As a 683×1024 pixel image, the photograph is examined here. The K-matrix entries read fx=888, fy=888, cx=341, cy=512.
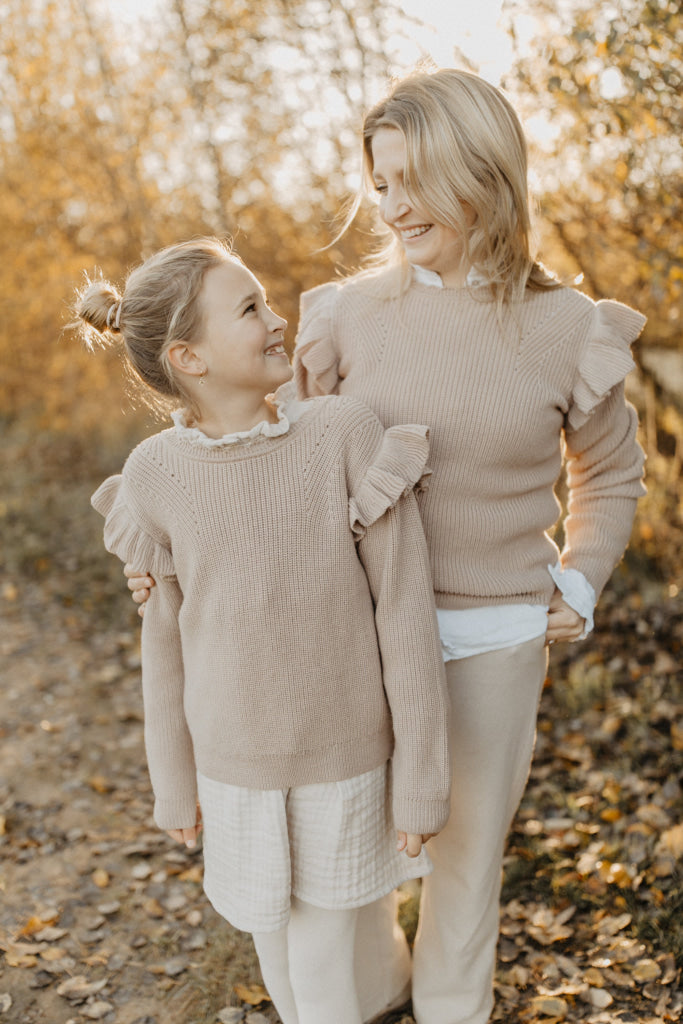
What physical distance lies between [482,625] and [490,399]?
504 millimetres

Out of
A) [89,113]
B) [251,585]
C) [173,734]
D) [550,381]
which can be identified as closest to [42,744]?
[173,734]

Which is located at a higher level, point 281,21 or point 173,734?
point 281,21

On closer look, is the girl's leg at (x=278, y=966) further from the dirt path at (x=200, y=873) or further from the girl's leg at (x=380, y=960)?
the dirt path at (x=200, y=873)

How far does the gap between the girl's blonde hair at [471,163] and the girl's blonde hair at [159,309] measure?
0.45 m

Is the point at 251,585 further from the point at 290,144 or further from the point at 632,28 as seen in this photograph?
the point at 290,144

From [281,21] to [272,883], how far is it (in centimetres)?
384

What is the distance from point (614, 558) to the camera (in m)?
2.21

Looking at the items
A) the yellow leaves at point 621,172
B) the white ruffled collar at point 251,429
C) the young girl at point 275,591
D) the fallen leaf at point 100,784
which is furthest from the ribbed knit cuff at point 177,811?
the yellow leaves at point 621,172

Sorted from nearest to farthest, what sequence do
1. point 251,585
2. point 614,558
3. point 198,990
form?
1. point 251,585
2. point 614,558
3. point 198,990

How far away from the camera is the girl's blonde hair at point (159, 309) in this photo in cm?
174

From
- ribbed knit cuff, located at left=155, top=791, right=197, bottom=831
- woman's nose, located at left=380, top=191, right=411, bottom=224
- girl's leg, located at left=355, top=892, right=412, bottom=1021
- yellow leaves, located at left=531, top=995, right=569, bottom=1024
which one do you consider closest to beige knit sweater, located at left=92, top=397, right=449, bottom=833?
ribbed knit cuff, located at left=155, top=791, right=197, bottom=831

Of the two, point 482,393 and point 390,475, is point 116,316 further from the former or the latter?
point 482,393

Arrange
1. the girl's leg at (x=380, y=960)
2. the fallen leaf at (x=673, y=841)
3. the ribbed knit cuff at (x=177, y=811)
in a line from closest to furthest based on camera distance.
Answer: the ribbed knit cuff at (x=177, y=811) → the girl's leg at (x=380, y=960) → the fallen leaf at (x=673, y=841)

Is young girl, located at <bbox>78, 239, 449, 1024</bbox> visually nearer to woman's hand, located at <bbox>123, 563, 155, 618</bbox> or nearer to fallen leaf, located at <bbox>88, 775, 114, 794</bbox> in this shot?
woman's hand, located at <bbox>123, 563, 155, 618</bbox>
